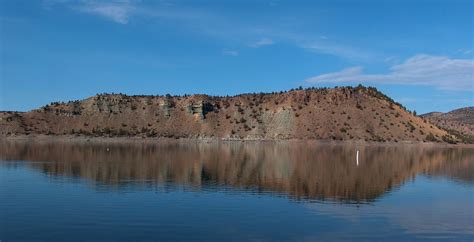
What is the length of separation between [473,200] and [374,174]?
17.0 m

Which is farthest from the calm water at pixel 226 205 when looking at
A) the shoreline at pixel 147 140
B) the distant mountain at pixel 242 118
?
the distant mountain at pixel 242 118

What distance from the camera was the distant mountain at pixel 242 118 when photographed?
150 meters

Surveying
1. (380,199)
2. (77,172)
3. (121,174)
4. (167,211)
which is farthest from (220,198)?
(77,172)

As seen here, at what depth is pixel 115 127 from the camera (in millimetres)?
159375

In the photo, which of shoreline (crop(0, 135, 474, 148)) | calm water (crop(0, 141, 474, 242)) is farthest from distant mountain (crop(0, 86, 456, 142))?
calm water (crop(0, 141, 474, 242))

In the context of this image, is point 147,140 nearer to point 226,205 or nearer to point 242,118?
point 242,118

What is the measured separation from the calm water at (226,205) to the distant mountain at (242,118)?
97276mm

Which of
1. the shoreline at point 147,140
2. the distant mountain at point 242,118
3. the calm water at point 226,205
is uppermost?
the distant mountain at point 242,118

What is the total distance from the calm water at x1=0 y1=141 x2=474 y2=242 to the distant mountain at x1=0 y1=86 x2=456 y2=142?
97.3 m

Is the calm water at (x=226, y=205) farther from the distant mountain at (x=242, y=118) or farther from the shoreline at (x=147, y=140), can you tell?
the distant mountain at (x=242, y=118)

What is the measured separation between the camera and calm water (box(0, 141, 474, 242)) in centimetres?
2458

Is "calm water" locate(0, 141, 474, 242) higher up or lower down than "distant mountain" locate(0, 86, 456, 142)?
lower down

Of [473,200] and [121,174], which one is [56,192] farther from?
[473,200]

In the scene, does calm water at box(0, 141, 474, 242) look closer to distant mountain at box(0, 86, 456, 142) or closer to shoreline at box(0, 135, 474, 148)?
shoreline at box(0, 135, 474, 148)
